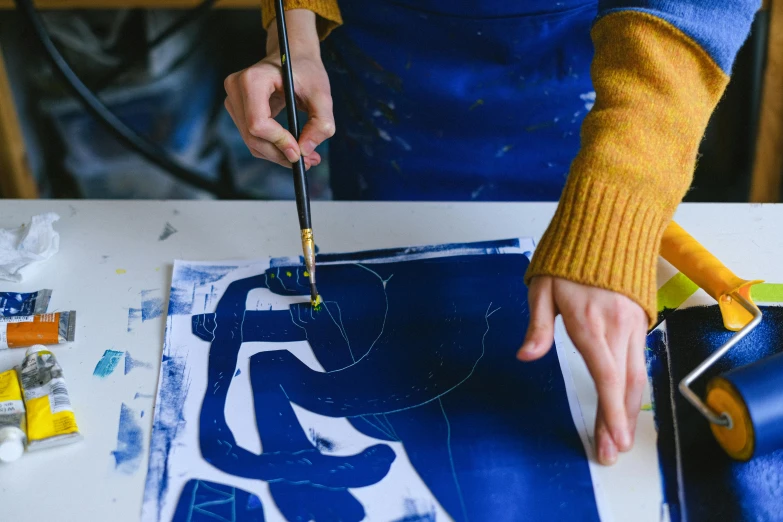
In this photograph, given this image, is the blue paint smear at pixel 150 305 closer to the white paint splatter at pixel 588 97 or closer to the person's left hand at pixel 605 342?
the person's left hand at pixel 605 342

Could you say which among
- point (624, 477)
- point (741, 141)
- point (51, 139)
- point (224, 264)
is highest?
point (51, 139)

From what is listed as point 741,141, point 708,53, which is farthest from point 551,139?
point 741,141

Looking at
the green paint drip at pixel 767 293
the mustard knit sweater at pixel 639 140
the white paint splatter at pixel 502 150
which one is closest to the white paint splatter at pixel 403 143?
the white paint splatter at pixel 502 150

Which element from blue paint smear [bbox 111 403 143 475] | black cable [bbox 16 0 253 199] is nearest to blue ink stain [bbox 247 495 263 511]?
blue paint smear [bbox 111 403 143 475]

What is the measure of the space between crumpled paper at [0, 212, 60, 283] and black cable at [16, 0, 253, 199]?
0.57 metres

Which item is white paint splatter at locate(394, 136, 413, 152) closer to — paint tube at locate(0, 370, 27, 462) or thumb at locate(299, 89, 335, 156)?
thumb at locate(299, 89, 335, 156)

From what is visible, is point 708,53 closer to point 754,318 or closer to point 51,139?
point 754,318

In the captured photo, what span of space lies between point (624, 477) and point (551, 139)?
532mm

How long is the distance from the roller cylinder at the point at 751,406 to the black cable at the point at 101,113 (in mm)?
1192

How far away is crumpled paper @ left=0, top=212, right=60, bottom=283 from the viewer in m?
0.76

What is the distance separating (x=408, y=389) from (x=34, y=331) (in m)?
0.37

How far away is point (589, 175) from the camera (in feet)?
1.88

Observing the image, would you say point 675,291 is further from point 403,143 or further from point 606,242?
point 403,143

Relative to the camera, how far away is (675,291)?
27.5 inches
